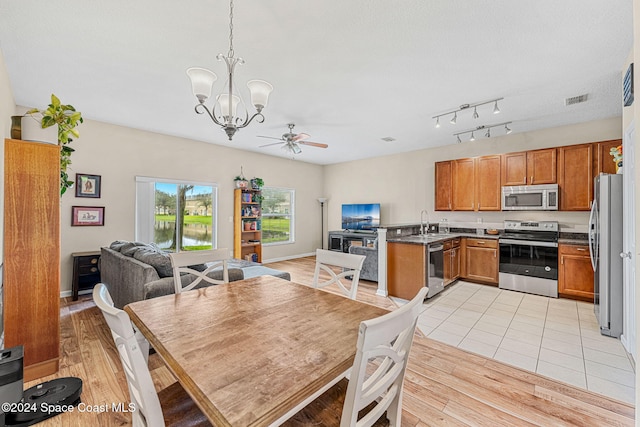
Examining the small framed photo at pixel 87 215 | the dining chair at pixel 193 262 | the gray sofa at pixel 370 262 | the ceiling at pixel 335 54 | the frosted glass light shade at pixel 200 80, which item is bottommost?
the gray sofa at pixel 370 262

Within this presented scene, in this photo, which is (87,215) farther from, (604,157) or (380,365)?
(604,157)

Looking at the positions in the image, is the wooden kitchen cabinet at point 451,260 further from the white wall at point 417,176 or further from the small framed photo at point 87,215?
the small framed photo at point 87,215

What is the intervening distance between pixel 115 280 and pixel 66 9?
8.96ft

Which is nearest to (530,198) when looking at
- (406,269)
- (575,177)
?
(575,177)

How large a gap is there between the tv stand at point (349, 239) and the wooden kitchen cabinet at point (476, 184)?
1908mm

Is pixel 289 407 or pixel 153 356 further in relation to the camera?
pixel 153 356

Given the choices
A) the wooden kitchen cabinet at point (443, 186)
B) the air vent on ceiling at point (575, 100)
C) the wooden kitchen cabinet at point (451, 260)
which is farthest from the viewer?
the wooden kitchen cabinet at point (443, 186)

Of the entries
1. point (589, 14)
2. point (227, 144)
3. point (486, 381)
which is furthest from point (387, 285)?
point (227, 144)

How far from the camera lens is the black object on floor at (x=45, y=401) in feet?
5.56

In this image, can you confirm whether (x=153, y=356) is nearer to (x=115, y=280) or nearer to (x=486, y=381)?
(x=115, y=280)

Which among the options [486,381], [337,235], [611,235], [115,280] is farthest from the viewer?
[337,235]

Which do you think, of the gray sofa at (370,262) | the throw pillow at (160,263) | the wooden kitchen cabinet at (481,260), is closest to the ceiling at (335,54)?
the throw pillow at (160,263)

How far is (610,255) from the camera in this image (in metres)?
2.88

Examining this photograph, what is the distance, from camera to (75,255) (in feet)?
13.2
